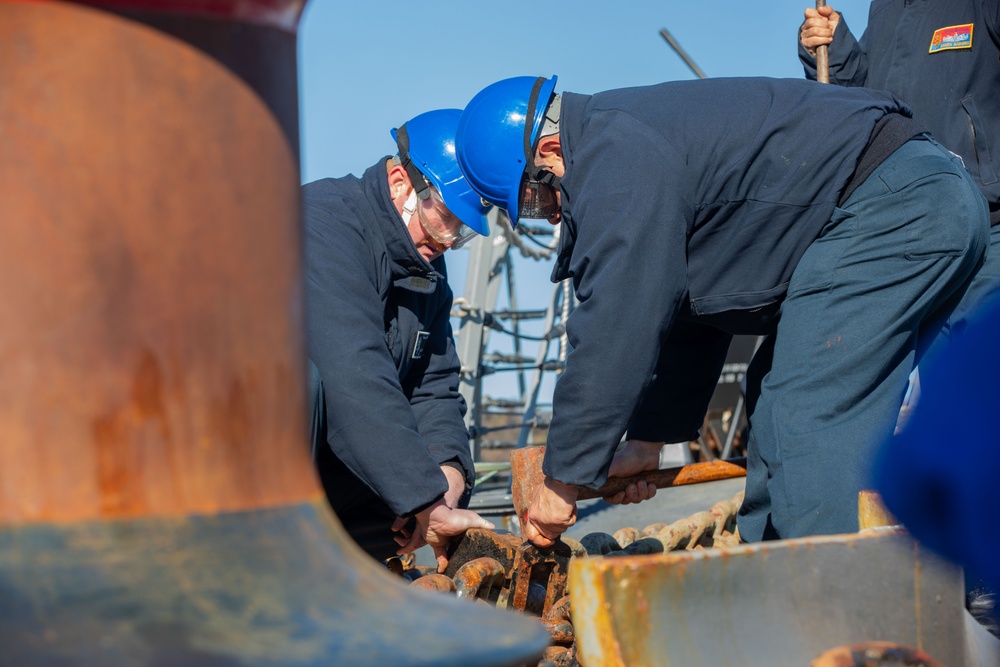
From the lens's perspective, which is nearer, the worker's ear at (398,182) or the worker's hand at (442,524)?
the worker's hand at (442,524)

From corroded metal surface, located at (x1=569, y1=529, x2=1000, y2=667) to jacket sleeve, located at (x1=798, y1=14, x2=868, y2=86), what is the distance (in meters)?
3.35

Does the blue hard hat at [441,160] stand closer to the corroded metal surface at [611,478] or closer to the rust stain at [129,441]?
the corroded metal surface at [611,478]

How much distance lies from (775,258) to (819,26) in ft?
6.16

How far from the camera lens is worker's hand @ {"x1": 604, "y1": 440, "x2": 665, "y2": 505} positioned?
Answer: 3.47 meters

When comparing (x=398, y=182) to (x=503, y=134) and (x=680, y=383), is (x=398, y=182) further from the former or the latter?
(x=680, y=383)

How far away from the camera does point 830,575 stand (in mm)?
1596

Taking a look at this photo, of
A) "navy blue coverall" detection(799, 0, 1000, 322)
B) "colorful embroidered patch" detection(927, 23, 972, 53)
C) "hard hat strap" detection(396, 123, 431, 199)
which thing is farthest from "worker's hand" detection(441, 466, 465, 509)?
"colorful embroidered patch" detection(927, 23, 972, 53)

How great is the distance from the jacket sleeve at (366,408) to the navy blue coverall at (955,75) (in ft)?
6.68

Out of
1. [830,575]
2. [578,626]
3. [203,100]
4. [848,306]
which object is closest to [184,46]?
[203,100]

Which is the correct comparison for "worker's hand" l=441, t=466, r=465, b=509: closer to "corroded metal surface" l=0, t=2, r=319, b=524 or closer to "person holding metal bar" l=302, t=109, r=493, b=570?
"person holding metal bar" l=302, t=109, r=493, b=570

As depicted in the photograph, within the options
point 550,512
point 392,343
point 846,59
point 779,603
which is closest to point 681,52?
point 846,59

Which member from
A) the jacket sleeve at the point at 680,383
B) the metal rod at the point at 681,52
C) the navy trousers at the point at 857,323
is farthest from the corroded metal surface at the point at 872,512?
the metal rod at the point at 681,52

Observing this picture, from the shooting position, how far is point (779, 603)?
1.58 meters

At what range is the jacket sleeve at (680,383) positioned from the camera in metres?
3.63
